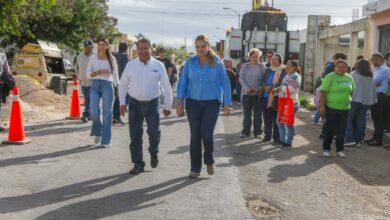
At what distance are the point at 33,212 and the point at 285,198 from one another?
9.21 ft

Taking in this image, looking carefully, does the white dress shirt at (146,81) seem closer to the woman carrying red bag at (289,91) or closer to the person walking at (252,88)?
the woman carrying red bag at (289,91)

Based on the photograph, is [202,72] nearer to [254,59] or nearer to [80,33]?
[254,59]

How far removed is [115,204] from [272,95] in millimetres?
5486

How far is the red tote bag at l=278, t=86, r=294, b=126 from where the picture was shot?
10492 millimetres

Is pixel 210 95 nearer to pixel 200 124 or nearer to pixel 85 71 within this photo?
pixel 200 124

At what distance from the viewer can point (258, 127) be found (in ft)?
38.7

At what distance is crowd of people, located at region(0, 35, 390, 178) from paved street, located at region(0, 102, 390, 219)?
16.3 inches

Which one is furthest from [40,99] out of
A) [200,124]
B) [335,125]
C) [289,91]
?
[200,124]

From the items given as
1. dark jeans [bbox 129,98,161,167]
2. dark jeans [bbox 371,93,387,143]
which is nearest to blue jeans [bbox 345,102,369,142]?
dark jeans [bbox 371,93,387,143]

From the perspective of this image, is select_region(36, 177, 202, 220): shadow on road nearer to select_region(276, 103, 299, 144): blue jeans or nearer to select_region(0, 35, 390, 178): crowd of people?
select_region(0, 35, 390, 178): crowd of people

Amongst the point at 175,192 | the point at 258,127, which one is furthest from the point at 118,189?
the point at 258,127

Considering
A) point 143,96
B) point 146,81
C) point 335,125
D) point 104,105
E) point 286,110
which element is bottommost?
point 335,125

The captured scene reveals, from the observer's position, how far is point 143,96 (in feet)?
25.3

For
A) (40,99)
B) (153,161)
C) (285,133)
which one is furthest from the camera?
(40,99)
